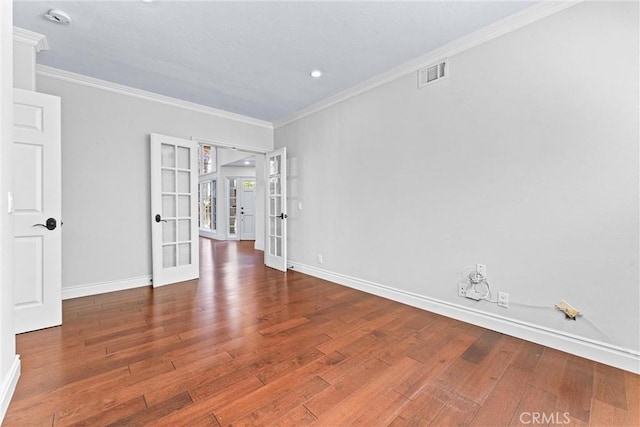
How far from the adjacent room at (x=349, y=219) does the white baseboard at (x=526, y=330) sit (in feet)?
0.05

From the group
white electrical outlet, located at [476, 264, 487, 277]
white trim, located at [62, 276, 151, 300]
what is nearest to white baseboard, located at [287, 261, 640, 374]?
white electrical outlet, located at [476, 264, 487, 277]

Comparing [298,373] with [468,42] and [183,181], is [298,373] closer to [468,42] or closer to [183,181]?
[468,42]

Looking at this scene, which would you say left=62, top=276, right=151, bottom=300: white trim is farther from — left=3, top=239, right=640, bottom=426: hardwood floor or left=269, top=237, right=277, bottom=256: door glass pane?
left=269, top=237, right=277, bottom=256: door glass pane

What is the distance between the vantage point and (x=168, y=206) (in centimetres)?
420

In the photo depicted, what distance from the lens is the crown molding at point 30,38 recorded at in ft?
8.49

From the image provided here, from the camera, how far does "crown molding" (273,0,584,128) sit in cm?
224

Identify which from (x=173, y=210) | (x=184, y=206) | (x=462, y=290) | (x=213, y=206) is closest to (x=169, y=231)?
(x=173, y=210)

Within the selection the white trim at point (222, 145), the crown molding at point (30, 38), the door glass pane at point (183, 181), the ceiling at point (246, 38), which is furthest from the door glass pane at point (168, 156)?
the crown molding at point (30, 38)

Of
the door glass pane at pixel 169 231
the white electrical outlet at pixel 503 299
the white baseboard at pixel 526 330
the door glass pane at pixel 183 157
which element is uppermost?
the door glass pane at pixel 183 157

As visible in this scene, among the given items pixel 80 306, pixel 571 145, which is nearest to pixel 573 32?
pixel 571 145

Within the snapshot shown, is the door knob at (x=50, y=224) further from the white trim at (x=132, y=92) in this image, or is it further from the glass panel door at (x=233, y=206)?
the glass panel door at (x=233, y=206)

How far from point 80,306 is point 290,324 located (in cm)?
249

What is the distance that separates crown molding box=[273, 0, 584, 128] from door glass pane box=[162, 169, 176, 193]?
8.83 feet

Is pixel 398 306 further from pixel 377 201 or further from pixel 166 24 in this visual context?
pixel 166 24
